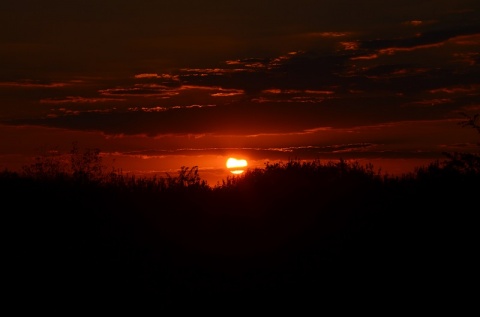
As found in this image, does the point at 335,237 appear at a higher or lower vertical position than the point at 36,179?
lower

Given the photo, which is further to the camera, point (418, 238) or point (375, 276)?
point (418, 238)

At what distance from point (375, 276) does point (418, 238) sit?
170 cm

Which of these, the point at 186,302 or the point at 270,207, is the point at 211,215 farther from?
the point at 186,302

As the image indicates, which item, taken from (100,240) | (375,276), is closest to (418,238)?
(375,276)

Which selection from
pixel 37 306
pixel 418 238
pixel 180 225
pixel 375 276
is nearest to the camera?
pixel 37 306

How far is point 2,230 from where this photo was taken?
1741cm

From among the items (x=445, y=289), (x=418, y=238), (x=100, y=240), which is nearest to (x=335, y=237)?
(x=418, y=238)

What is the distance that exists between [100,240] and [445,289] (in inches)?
262

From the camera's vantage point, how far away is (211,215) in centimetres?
1981

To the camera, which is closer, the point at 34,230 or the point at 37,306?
the point at 37,306

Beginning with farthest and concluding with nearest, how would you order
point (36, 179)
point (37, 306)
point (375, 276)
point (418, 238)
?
point (36, 179), point (418, 238), point (375, 276), point (37, 306)

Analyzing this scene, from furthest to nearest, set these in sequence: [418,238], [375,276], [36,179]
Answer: [36,179]
[418,238]
[375,276]

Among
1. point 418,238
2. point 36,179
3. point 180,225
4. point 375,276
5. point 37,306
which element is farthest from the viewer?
point 36,179

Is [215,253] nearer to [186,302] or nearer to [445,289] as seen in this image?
[186,302]
